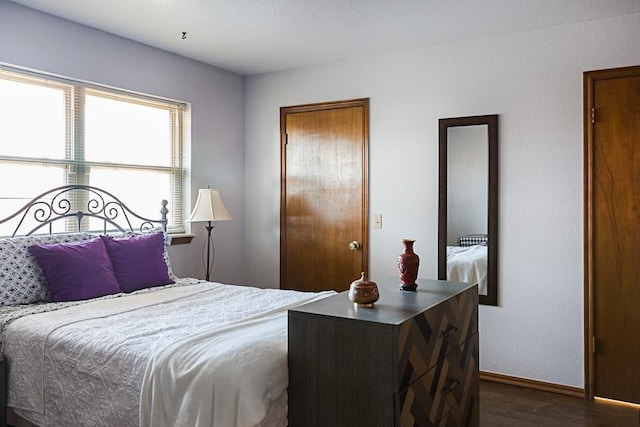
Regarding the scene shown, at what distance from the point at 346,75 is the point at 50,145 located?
228 centimetres

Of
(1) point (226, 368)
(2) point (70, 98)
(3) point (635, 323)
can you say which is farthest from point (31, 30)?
(3) point (635, 323)

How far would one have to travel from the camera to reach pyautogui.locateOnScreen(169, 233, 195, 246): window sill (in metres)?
3.99

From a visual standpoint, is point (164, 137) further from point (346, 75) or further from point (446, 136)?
point (446, 136)

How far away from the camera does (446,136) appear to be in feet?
12.3

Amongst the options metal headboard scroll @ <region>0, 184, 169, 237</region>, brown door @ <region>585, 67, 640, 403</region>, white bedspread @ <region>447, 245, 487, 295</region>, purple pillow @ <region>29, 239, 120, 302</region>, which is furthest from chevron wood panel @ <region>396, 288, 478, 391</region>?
metal headboard scroll @ <region>0, 184, 169, 237</region>

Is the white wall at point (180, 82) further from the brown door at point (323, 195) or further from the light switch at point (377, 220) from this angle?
the light switch at point (377, 220)

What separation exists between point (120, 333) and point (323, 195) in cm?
243

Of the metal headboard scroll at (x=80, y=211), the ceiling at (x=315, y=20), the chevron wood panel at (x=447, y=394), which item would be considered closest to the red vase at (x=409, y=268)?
the chevron wood panel at (x=447, y=394)

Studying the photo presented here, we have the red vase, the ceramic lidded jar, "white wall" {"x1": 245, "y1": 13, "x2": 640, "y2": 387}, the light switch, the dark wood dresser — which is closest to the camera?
the dark wood dresser

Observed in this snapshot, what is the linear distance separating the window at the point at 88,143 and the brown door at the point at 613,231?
306 cm

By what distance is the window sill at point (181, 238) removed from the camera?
3994mm

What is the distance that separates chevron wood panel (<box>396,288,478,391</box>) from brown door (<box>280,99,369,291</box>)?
1716 millimetres

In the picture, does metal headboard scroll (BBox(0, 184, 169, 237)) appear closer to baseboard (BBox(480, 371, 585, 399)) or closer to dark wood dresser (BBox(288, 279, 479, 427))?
dark wood dresser (BBox(288, 279, 479, 427))

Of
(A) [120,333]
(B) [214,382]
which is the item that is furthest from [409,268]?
(A) [120,333]
